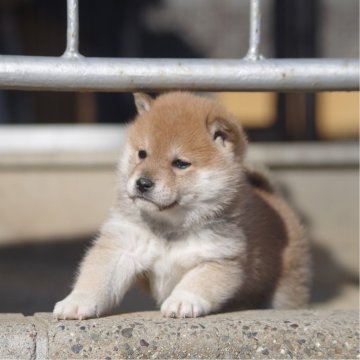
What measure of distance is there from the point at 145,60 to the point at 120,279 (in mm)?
835

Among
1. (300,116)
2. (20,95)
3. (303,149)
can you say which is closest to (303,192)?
(303,149)

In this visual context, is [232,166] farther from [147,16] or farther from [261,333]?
[147,16]

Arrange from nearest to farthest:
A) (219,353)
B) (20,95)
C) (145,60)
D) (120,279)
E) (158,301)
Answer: (219,353) < (145,60) < (120,279) < (158,301) < (20,95)

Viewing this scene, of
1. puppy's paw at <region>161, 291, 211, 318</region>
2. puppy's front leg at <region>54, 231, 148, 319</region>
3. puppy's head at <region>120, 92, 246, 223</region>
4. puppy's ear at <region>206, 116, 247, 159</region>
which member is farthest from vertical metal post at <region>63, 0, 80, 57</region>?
puppy's paw at <region>161, 291, 211, 318</region>

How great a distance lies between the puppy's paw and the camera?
2914 millimetres

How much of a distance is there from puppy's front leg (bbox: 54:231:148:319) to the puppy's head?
203 millimetres

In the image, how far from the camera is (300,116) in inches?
267

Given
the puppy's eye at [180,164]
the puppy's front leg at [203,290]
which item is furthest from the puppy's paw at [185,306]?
the puppy's eye at [180,164]

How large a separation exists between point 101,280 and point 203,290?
371mm

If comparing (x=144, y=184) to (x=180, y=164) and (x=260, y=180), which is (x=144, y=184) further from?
(x=260, y=180)

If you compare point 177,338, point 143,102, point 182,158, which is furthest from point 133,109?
point 177,338

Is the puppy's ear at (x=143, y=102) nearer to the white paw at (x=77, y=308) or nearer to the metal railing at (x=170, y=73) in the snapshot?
the metal railing at (x=170, y=73)

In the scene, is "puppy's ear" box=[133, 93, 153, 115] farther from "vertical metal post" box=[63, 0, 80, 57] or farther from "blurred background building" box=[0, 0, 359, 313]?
"blurred background building" box=[0, 0, 359, 313]

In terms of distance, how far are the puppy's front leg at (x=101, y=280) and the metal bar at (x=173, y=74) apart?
0.67 m
